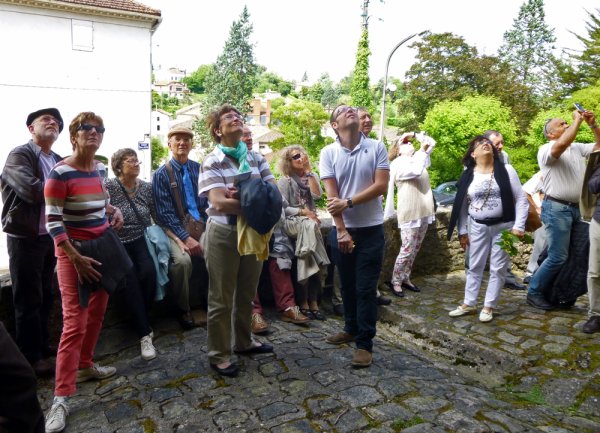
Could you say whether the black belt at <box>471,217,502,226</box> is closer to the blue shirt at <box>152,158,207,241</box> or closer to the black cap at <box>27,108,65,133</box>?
the blue shirt at <box>152,158,207,241</box>

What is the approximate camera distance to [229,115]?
3738 millimetres

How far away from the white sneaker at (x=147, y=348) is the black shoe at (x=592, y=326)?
417 centimetres

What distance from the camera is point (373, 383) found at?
353 cm

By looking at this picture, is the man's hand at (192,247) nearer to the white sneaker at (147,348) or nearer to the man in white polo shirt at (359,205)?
the white sneaker at (147,348)

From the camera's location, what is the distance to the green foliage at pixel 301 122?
3653cm

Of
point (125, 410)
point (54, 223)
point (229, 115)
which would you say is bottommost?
point (125, 410)

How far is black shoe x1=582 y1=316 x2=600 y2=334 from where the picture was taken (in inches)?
183

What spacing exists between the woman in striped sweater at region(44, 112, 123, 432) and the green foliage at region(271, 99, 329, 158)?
33249mm

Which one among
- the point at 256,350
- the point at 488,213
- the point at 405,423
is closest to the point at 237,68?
the point at 488,213

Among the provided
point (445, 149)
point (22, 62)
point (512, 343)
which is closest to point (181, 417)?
point (512, 343)

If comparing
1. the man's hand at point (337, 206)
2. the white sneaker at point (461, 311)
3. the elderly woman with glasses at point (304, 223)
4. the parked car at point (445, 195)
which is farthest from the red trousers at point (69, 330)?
the parked car at point (445, 195)

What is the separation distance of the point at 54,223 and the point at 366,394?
8.12 feet

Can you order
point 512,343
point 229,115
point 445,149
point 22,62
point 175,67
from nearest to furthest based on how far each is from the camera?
point 229,115 → point 512,343 → point 22,62 → point 445,149 → point 175,67

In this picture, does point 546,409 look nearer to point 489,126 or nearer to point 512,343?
point 512,343
